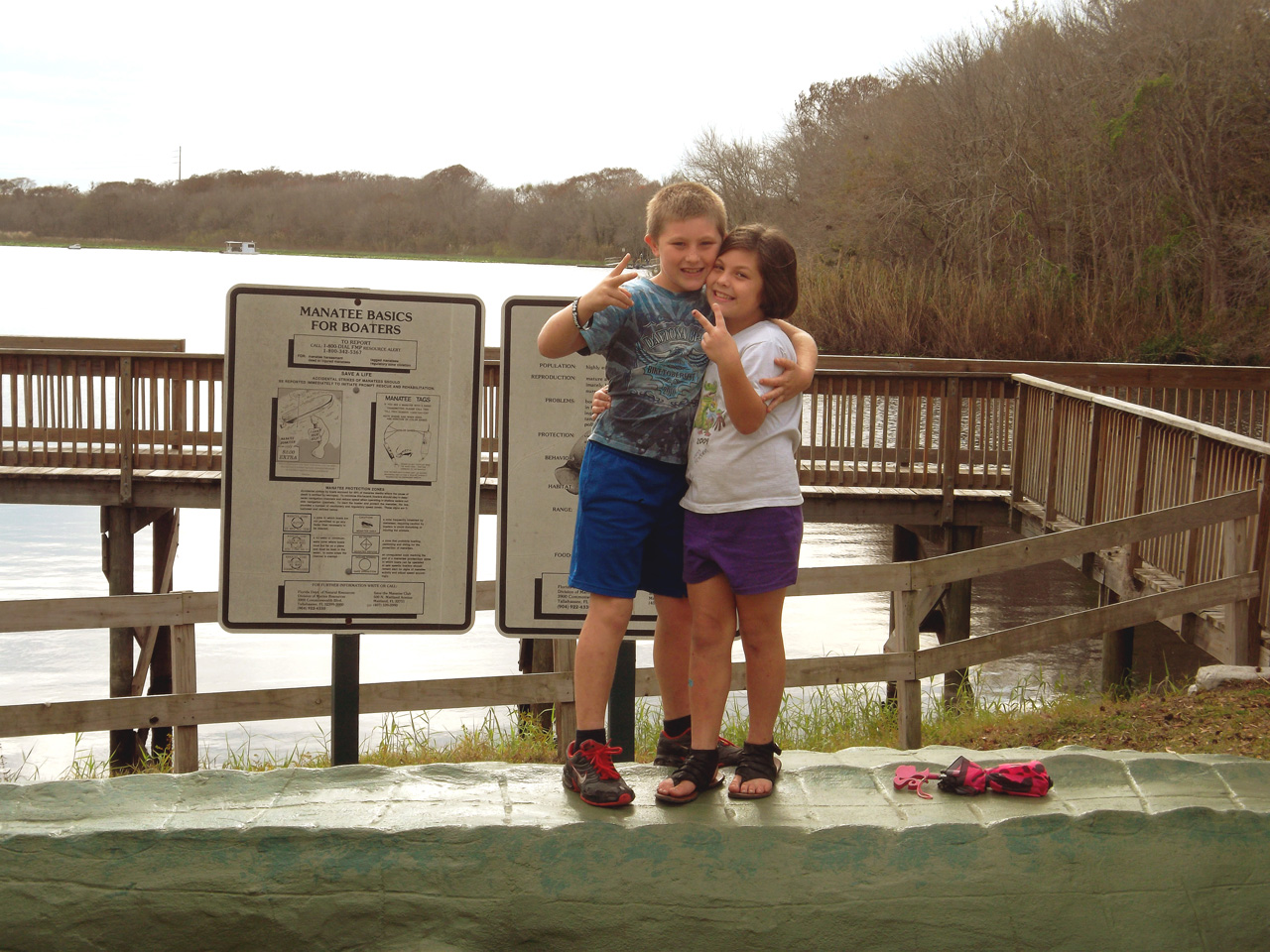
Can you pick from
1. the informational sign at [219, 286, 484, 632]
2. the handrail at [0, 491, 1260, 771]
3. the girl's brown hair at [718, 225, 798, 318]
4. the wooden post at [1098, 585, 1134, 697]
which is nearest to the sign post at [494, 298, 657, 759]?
the informational sign at [219, 286, 484, 632]

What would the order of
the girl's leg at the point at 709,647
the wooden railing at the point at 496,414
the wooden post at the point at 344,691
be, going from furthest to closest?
the wooden railing at the point at 496,414
the wooden post at the point at 344,691
the girl's leg at the point at 709,647

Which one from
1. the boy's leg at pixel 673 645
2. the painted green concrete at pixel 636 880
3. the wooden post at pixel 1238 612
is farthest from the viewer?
the wooden post at pixel 1238 612

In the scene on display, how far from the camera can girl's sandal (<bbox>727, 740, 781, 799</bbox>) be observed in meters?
3.44

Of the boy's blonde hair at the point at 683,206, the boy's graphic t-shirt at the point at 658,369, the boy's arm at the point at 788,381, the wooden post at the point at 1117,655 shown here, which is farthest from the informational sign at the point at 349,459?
the wooden post at the point at 1117,655

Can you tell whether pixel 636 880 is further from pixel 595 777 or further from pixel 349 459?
pixel 349 459

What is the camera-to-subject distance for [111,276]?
16475cm

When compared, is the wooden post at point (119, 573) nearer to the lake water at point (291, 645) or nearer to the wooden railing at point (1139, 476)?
the lake water at point (291, 645)

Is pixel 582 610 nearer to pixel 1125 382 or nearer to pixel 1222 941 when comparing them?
pixel 1222 941

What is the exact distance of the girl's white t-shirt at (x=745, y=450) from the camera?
10.9ft

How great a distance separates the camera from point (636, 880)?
314cm

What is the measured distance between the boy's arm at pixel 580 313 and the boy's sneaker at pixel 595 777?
1.08m

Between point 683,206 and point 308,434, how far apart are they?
1425 millimetres

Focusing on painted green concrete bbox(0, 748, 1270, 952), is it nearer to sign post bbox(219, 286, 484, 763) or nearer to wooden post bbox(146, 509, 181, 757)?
sign post bbox(219, 286, 484, 763)

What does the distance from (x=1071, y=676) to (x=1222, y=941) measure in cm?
1047
